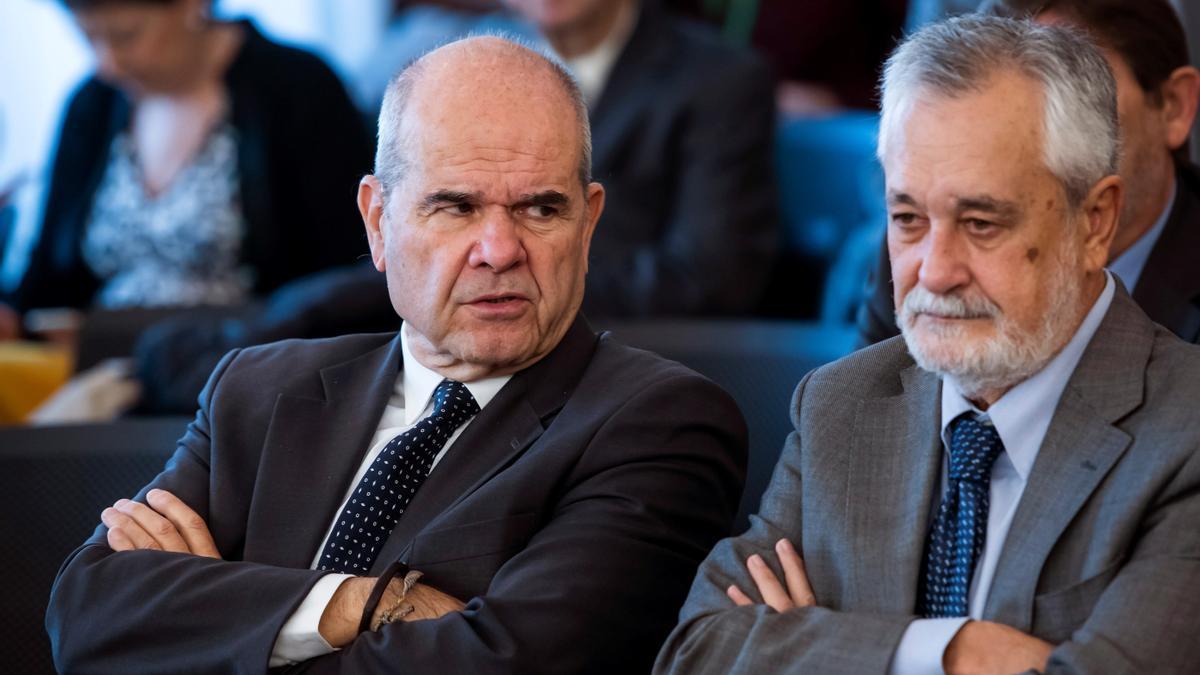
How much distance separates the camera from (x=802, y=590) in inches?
78.6

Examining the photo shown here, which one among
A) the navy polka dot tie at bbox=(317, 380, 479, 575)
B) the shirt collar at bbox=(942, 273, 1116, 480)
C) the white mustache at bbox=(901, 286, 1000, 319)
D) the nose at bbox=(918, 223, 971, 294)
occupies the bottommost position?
the navy polka dot tie at bbox=(317, 380, 479, 575)

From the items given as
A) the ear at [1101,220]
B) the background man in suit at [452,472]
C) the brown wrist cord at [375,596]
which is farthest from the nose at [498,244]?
the ear at [1101,220]

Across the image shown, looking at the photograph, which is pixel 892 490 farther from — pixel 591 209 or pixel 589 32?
pixel 589 32

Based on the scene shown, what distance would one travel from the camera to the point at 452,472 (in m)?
2.27

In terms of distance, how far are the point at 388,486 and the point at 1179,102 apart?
134 cm

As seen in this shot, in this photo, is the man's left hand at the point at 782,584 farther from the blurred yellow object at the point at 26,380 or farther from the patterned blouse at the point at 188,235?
the patterned blouse at the point at 188,235

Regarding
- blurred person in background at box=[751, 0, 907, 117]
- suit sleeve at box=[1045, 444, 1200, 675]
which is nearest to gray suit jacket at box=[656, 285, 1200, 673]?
suit sleeve at box=[1045, 444, 1200, 675]

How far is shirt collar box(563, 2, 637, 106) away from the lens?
4.18 m

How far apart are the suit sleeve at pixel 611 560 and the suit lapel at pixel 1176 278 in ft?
2.13

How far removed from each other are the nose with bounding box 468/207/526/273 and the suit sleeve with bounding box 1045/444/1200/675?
86 centimetres

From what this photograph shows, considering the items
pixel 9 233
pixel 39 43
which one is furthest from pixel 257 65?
pixel 39 43

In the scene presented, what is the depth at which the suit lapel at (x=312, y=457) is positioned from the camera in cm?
230

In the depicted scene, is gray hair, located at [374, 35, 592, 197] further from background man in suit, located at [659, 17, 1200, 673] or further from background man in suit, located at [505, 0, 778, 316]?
background man in suit, located at [505, 0, 778, 316]

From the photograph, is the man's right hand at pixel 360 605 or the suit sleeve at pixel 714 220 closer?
the man's right hand at pixel 360 605
